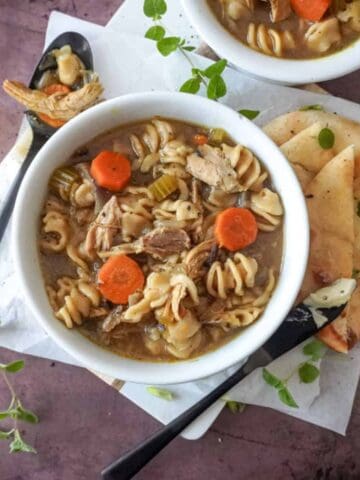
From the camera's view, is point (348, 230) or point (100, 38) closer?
point (348, 230)

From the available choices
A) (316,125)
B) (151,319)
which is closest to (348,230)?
(316,125)

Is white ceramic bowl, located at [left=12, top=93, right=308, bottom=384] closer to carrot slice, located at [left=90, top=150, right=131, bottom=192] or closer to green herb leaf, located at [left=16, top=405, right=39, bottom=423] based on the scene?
carrot slice, located at [left=90, top=150, right=131, bottom=192]

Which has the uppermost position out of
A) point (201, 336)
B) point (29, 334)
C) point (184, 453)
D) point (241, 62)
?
point (241, 62)

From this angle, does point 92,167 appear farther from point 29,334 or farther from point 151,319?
point 29,334

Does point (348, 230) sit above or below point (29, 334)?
above

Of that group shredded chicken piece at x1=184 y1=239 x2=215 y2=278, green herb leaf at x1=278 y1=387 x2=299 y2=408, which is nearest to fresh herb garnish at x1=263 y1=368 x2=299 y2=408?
green herb leaf at x1=278 y1=387 x2=299 y2=408
